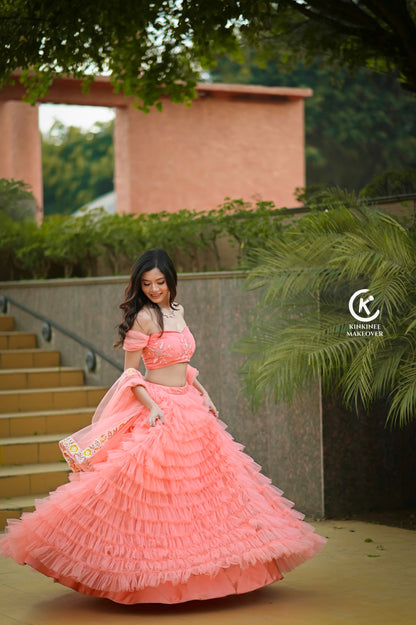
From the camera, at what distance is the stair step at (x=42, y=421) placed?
8.64m

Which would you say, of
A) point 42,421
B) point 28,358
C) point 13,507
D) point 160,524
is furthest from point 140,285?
point 28,358

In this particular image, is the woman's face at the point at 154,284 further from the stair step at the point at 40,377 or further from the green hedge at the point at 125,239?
the stair step at the point at 40,377

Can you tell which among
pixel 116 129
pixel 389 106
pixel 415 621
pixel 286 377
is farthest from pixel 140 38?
pixel 389 106

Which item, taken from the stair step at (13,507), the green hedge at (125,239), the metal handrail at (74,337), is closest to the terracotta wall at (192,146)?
the green hedge at (125,239)

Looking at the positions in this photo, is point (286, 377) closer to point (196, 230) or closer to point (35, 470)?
point (35, 470)

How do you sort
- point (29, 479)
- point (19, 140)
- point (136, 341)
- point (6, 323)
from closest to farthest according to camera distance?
point (136, 341) < point (29, 479) < point (6, 323) < point (19, 140)

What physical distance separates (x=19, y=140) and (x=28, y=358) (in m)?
4.53

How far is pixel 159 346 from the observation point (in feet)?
17.5

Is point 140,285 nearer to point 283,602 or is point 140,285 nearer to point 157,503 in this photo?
point 157,503

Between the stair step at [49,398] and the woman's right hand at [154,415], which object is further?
the stair step at [49,398]

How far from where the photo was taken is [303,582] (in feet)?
18.7

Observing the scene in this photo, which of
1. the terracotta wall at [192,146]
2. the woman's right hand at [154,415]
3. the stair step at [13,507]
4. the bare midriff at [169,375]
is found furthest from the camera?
the terracotta wall at [192,146]

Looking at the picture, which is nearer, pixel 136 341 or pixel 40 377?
pixel 136 341

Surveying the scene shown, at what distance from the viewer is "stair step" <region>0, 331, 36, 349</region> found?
1052 cm
